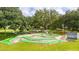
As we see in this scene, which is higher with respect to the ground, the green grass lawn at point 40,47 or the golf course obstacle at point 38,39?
the golf course obstacle at point 38,39

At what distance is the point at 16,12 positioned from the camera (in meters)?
3.09

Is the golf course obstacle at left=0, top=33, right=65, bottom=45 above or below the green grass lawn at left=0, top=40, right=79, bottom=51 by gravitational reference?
above

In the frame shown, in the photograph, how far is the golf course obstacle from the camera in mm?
3062

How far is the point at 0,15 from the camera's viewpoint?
3.07 meters

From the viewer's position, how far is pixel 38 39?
10.1ft

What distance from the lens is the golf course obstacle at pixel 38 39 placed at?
3062 millimetres

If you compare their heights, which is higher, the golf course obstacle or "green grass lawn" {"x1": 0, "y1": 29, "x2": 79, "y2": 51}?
the golf course obstacle

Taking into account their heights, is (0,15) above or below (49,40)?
above

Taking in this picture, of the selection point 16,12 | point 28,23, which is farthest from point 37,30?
point 16,12

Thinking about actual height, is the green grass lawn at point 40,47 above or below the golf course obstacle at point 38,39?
below
